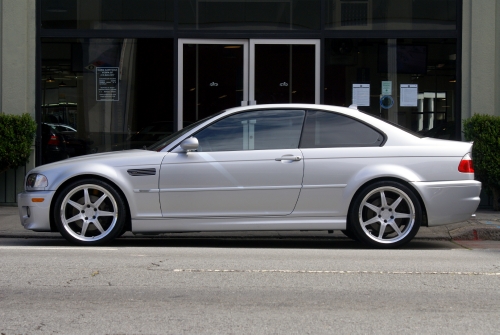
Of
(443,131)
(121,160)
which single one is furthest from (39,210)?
(443,131)

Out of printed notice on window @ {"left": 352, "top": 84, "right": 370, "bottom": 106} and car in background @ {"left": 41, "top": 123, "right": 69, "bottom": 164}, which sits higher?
printed notice on window @ {"left": 352, "top": 84, "right": 370, "bottom": 106}

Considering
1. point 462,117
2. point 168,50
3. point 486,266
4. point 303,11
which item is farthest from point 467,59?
point 486,266

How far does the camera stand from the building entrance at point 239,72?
1270cm

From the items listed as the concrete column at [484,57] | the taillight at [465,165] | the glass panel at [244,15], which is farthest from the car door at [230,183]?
the concrete column at [484,57]

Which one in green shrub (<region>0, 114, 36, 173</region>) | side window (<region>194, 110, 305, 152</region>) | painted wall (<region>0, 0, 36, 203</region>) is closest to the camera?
side window (<region>194, 110, 305, 152</region>)

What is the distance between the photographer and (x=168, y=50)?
1268cm

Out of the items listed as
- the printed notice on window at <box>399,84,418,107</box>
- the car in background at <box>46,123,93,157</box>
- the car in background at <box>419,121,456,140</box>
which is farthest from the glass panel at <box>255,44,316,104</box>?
the car in background at <box>46,123,93,157</box>

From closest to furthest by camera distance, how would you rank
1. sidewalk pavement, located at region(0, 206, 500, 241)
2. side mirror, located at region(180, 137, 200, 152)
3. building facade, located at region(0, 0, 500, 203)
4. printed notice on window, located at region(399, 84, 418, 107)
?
side mirror, located at region(180, 137, 200, 152), sidewalk pavement, located at region(0, 206, 500, 241), building facade, located at region(0, 0, 500, 203), printed notice on window, located at region(399, 84, 418, 107)

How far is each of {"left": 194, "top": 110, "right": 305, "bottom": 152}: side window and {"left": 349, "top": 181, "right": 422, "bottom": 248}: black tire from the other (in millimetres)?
941

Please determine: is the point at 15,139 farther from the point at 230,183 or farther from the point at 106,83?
the point at 230,183

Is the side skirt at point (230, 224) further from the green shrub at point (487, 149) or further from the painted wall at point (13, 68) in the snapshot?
the painted wall at point (13, 68)

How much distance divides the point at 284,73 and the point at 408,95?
2074 millimetres

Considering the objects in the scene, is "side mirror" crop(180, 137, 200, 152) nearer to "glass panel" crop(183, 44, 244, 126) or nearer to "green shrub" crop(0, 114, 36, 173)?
"green shrub" crop(0, 114, 36, 173)

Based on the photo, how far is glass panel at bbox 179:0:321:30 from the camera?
12648 mm
